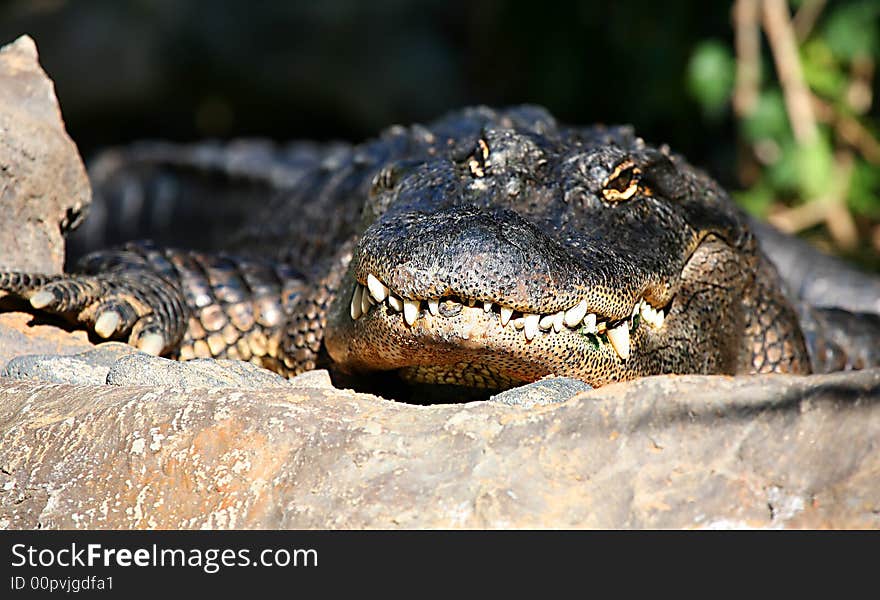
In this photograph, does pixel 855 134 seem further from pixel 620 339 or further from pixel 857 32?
pixel 620 339

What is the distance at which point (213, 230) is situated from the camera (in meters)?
7.25

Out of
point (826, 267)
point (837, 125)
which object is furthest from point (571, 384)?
point (837, 125)

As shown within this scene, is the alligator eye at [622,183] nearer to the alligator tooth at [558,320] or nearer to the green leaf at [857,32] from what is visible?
the alligator tooth at [558,320]

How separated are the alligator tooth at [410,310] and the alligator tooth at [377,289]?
8 centimetres

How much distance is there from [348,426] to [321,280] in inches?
64.5

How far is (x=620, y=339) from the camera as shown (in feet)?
9.93

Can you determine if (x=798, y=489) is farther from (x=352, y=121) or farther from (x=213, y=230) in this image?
(x=352, y=121)

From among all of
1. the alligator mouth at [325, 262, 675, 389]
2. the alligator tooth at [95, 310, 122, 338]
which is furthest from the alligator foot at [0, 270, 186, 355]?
the alligator mouth at [325, 262, 675, 389]

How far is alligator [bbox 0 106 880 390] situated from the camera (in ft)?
9.13

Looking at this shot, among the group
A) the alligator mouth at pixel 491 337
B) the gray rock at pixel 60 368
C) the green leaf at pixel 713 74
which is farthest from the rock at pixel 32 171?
the green leaf at pixel 713 74

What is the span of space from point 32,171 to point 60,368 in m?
A: 0.87

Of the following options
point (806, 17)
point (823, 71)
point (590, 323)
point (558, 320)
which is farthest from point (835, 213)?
point (558, 320)

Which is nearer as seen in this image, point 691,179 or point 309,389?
point 309,389

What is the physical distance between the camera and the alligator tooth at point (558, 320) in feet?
9.18
